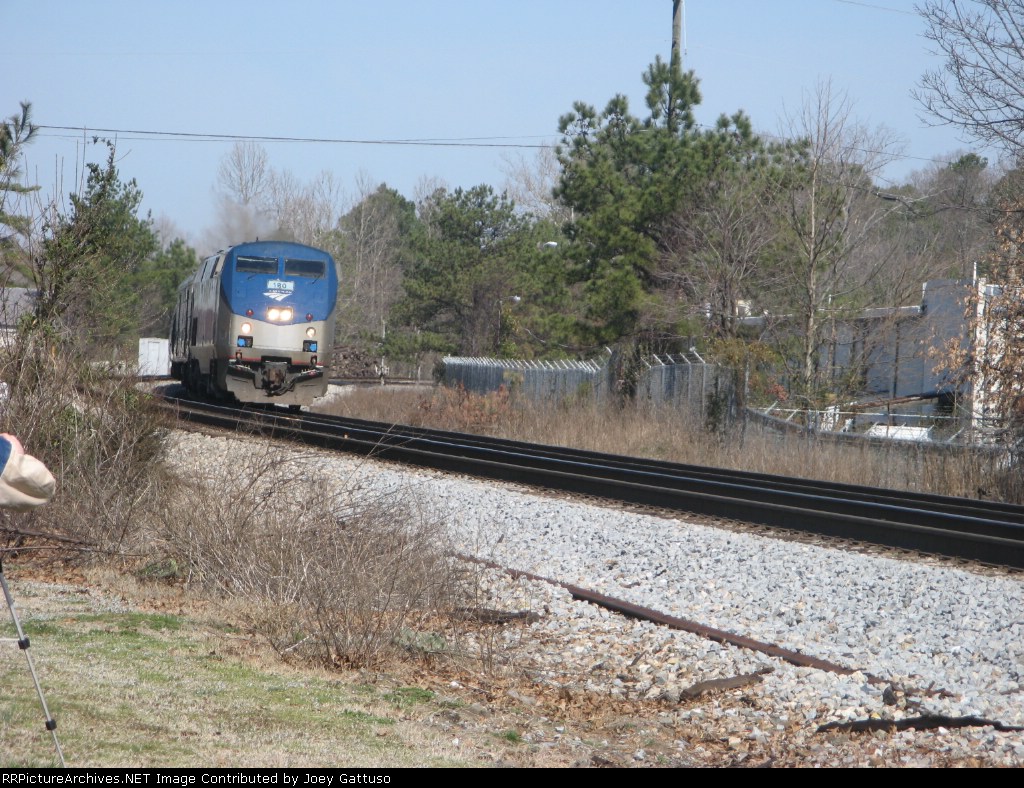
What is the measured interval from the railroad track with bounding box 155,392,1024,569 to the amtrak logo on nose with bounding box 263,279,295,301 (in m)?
4.97

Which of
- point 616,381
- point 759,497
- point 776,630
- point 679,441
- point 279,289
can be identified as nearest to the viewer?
point 776,630

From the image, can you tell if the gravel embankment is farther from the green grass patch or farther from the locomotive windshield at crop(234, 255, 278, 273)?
the locomotive windshield at crop(234, 255, 278, 273)

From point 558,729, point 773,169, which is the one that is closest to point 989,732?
point 558,729

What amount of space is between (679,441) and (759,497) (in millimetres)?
9012

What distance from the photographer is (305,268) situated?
87.2 ft

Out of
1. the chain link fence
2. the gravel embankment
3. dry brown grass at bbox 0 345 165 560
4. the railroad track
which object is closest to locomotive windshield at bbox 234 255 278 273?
the railroad track

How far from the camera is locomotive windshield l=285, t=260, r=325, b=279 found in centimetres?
2638

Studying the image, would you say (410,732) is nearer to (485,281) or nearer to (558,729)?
(558,729)

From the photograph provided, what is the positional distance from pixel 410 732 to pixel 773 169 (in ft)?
83.9

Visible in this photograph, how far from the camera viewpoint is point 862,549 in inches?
427

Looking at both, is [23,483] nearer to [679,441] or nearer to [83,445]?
[83,445]

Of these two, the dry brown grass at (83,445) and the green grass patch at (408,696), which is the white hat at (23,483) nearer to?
the green grass patch at (408,696)

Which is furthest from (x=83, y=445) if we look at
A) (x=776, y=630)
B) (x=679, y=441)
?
(x=679, y=441)

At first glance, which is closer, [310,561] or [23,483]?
[23,483]
